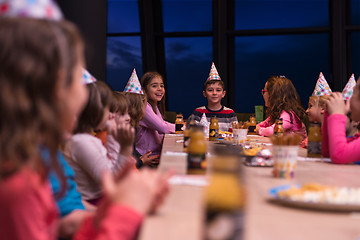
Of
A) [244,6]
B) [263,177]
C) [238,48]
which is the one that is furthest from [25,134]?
[244,6]

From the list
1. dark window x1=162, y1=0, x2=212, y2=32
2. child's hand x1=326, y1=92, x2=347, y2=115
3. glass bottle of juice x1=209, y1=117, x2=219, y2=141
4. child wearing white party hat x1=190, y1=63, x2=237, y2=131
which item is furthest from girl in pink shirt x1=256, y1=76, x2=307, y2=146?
dark window x1=162, y1=0, x2=212, y2=32

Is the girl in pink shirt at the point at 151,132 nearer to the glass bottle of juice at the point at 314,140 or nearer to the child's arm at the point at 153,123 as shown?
the child's arm at the point at 153,123

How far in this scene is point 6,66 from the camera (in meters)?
0.73

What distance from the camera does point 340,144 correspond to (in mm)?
1835

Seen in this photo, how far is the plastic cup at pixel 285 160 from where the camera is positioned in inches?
55.2

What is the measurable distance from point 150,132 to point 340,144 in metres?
2.20

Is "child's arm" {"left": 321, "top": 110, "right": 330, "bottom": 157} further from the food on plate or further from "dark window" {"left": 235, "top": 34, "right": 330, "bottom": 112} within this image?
"dark window" {"left": 235, "top": 34, "right": 330, "bottom": 112}

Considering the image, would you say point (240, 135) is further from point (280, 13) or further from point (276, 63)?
point (276, 63)

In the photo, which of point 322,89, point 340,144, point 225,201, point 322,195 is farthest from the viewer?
point 322,89

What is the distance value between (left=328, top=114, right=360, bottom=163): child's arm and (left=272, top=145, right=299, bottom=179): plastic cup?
53 centimetres

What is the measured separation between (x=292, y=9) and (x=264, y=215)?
582 cm

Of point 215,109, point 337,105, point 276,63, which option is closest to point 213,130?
point 215,109

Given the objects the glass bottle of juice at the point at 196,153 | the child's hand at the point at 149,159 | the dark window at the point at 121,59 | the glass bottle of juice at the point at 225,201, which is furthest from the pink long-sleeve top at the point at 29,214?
the dark window at the point at 121,59

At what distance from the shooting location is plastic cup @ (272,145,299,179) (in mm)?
1402
